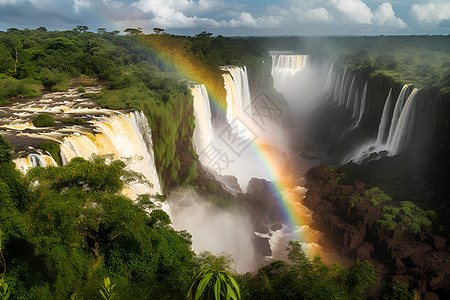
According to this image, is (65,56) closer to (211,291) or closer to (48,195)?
(48,195)

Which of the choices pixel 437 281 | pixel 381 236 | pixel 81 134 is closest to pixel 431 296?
pixel 437 281

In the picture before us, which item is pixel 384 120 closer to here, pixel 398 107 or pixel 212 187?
pixel 398 107

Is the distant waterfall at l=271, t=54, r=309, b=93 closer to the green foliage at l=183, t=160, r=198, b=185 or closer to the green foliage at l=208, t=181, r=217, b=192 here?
the green foliage at l=208, t=181, r=217, b=192

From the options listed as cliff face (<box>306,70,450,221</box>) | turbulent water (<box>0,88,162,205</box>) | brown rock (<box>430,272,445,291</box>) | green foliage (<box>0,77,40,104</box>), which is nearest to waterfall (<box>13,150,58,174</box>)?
turbulent water (<box>0,88,162,205</box>)

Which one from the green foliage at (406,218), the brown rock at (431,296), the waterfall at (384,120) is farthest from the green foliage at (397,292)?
the waterfall at (384,120)

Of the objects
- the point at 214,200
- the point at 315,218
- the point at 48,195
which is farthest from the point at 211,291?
the point at 315,218
